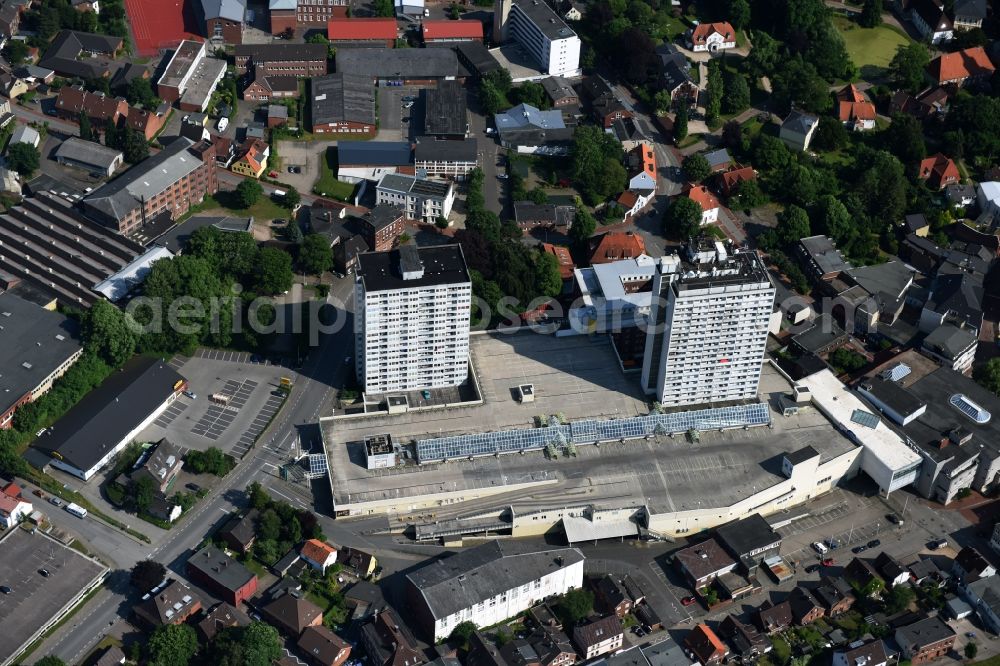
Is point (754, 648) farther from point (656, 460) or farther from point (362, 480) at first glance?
point (362, 480)

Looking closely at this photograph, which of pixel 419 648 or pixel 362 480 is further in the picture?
pixel 362 480

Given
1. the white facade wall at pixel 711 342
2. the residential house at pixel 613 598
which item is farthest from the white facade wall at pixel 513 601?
the white facade wall at pixel 711 342

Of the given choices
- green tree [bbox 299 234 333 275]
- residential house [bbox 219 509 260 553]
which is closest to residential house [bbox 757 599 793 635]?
residential house [bbox 219 509 260 553]

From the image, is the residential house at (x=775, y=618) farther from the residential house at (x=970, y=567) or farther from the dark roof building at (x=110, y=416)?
the dark roof building at (x=110, y=416)

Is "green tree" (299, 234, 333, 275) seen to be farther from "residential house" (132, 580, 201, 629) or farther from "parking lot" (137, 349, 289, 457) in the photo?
"residential house" (132, 580, 201, 629)

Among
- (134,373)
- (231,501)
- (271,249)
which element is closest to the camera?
(231,501)

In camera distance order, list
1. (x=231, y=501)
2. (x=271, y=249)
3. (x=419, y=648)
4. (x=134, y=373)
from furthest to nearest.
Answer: (x=271, y=249) → (x=134, y=373) → (x=231, y=501) → (x=419, y=648)

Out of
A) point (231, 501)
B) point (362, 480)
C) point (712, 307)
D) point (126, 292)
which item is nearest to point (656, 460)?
point (712, 307)
